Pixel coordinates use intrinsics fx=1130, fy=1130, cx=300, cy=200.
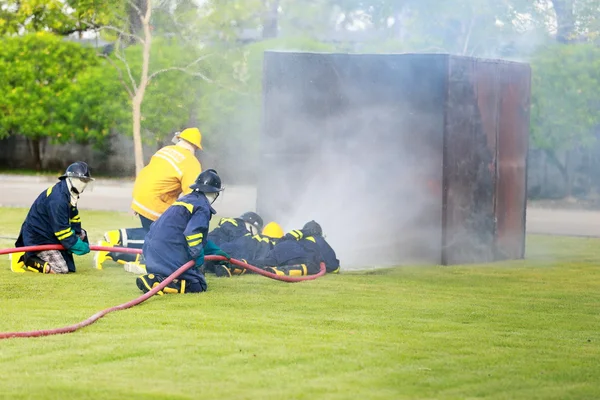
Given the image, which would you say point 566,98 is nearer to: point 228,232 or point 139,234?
point 228,232

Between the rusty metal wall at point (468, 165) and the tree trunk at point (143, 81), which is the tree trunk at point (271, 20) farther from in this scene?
the rusty metal wall at point (468, 165)

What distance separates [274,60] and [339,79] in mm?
796

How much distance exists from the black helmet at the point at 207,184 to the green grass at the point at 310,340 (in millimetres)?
866

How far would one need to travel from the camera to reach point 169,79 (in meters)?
28.0

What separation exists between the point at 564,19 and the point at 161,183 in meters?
10.8

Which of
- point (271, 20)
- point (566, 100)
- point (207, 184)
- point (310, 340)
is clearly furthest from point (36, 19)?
point (310, 340)

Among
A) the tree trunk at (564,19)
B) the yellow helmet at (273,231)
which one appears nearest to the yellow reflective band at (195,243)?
the yellow helmet at (273,231)

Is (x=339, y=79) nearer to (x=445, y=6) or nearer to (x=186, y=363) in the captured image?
(x=445, y=6)

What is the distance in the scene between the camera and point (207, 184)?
962 cm

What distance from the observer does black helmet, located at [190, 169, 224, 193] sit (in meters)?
9.60

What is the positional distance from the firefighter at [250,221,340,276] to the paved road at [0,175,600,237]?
7142 millimetres

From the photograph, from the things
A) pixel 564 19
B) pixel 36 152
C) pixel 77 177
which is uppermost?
pixel 564 19

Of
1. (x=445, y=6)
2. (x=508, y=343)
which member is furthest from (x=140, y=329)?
(x=445, y=6)

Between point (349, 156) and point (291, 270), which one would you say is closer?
point (291, 270)
